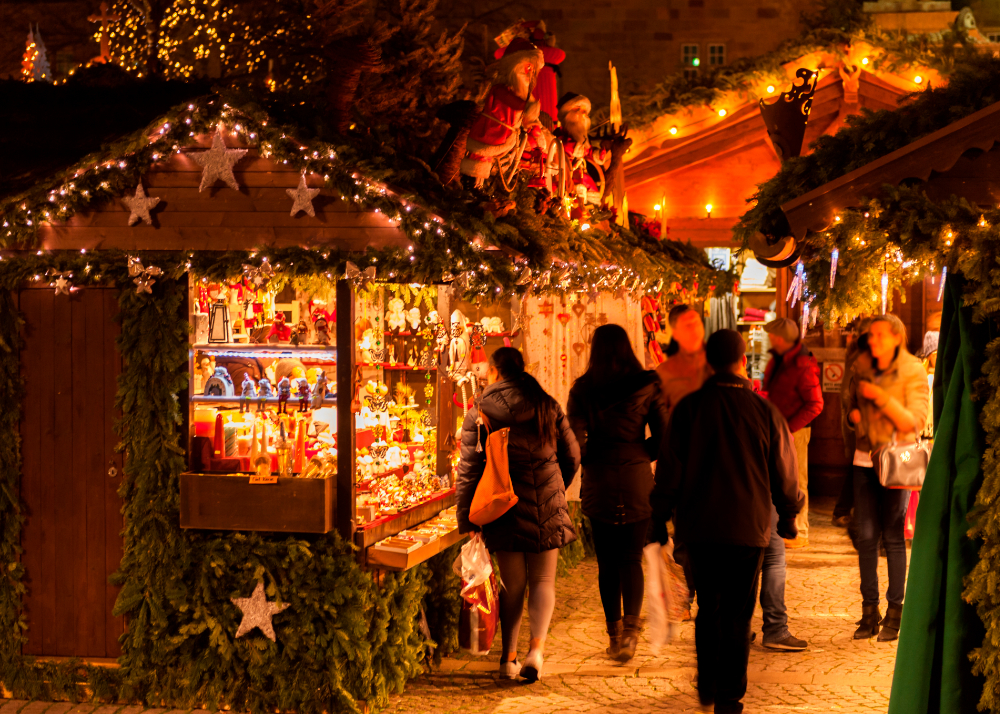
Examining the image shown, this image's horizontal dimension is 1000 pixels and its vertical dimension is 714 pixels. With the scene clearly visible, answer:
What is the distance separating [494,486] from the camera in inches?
200

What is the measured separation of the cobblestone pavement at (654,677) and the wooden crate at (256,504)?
1.11m

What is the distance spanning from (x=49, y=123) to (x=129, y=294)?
116 inches

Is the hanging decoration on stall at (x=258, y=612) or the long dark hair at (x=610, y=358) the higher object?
the long dark hair at (x=610, y=358)

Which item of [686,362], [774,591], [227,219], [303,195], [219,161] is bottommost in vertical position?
[774,591]

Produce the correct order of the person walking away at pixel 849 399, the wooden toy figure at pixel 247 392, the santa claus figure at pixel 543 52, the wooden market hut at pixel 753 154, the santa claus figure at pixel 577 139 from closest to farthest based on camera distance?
the wooden toy figure at pixel 247 392 → the person walking away at pixel 849 399 → the santa claus figure at pixel 543 52 → the santa claus figure at pixel 577 139 → the wooden market hut at pixel 753 154

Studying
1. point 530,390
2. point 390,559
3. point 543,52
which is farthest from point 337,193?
Result: point 543,52

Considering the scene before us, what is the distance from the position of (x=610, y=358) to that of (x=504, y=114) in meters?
1.80

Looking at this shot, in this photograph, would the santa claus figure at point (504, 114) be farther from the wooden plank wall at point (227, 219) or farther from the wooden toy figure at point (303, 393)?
the wooden toy figure at point (303, 393)

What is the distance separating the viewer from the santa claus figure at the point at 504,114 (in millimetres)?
5934

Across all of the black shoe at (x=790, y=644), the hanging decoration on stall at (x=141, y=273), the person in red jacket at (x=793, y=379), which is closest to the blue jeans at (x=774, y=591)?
the black shoe at (x=790, y=644)

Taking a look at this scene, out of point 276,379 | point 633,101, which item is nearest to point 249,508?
point 276,379

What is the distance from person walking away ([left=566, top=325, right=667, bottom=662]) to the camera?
213 inches

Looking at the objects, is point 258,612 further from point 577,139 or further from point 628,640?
point 577,139

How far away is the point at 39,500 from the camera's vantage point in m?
5.23
